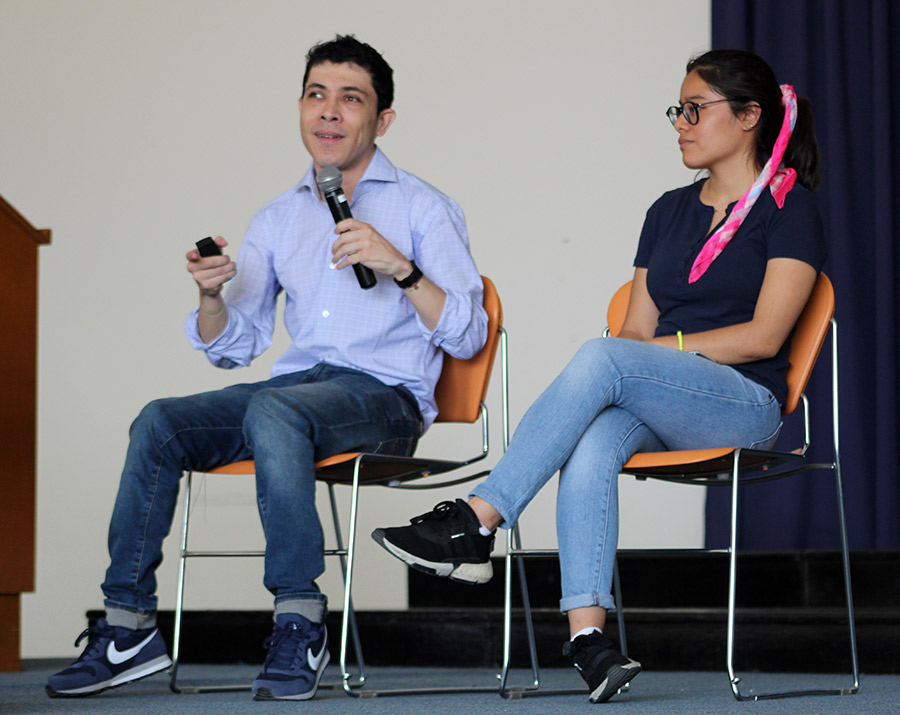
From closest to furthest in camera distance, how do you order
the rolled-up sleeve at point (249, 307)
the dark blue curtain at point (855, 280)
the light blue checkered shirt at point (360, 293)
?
the light blue checkered shirt at point (360, 293), the rolled-up sleeve at point (249, 307), the dark blue curtain at point (855, 280)

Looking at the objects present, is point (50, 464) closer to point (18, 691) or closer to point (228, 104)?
point (228, 104)

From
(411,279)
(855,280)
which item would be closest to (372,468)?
(411,279)

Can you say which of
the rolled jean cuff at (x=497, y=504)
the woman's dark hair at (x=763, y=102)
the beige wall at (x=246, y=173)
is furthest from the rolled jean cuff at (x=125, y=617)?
the beige wall at (x=246, y=173)

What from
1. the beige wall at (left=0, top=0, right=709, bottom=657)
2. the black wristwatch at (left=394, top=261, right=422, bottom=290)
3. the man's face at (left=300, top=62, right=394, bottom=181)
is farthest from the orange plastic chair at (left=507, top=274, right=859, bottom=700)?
the beige wall at (left=0, top=0, right=709, bottom=657)

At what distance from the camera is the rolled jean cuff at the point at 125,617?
1.90 meters

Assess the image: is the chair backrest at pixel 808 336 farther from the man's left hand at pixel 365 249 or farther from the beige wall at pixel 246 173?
the beige wall at pixel 246 173

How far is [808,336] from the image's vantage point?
200cm

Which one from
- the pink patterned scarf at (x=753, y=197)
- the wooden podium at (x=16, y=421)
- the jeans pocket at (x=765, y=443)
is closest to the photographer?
the jeans pocket at (x=765, y=443)

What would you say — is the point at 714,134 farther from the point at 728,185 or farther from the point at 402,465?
the point at 402,465

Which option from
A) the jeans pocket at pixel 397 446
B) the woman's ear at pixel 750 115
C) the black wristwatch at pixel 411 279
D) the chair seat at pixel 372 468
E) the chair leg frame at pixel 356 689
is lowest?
the chair leg frame at pixel 356 689

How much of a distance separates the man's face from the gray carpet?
107cm

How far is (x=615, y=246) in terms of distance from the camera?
145 inches

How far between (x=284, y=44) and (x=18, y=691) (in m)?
2.69

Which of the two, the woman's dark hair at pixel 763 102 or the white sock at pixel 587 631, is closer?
the white sock at pixel 587 631
